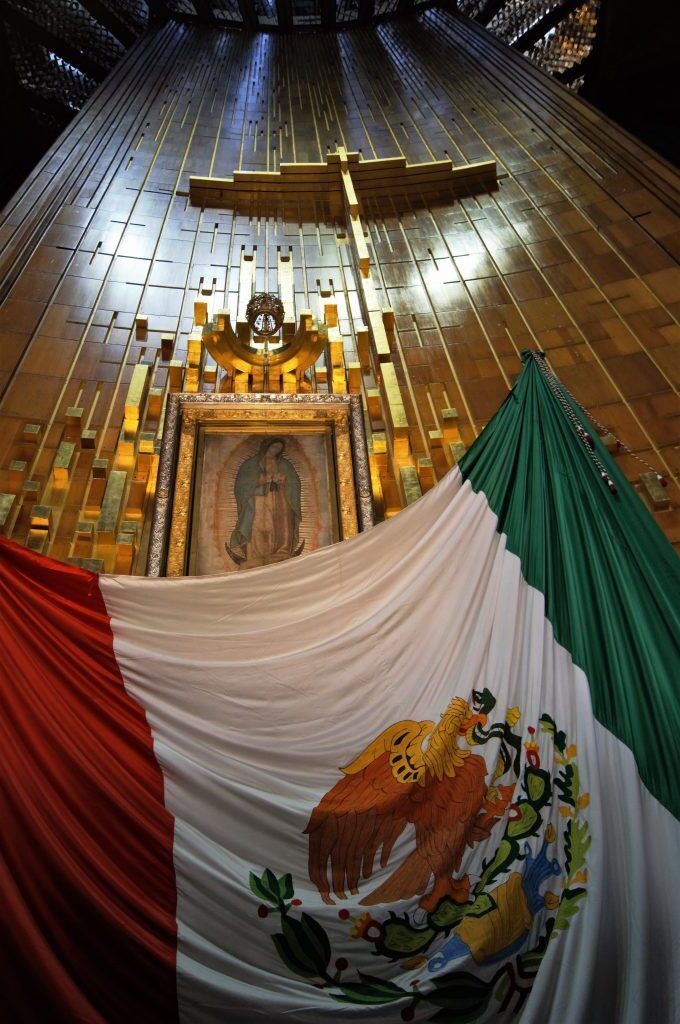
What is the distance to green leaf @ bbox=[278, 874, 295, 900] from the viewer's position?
1.74 m

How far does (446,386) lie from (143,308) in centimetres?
146

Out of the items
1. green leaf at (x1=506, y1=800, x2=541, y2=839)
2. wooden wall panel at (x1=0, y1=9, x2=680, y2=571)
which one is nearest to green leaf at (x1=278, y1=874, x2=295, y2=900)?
green leaf at (x1=506, y1=800, x2=541, y2=839)

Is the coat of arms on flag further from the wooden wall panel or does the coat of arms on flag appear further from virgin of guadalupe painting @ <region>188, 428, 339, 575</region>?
the wooden wall panel

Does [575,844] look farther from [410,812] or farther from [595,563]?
[595,563]

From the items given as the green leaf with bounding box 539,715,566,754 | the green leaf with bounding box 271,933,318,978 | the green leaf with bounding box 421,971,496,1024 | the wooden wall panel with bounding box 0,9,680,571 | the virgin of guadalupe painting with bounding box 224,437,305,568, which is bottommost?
the green leaf with bounding box 421,971,496,1024

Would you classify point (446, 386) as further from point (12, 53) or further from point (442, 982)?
point (12, 53)

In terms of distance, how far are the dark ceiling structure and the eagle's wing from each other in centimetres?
569

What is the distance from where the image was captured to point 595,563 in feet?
6.93

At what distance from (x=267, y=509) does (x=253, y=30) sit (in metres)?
5.90

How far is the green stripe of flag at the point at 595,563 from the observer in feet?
6.05

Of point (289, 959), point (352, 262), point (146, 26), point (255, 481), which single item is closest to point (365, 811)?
point (289, 959)

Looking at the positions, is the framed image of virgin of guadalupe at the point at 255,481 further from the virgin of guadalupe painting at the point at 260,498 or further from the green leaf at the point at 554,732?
the green leaf at the point at 554,732

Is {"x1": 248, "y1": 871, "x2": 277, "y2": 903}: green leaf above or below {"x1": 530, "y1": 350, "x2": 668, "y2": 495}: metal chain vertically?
below

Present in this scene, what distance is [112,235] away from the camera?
13.8 ft
